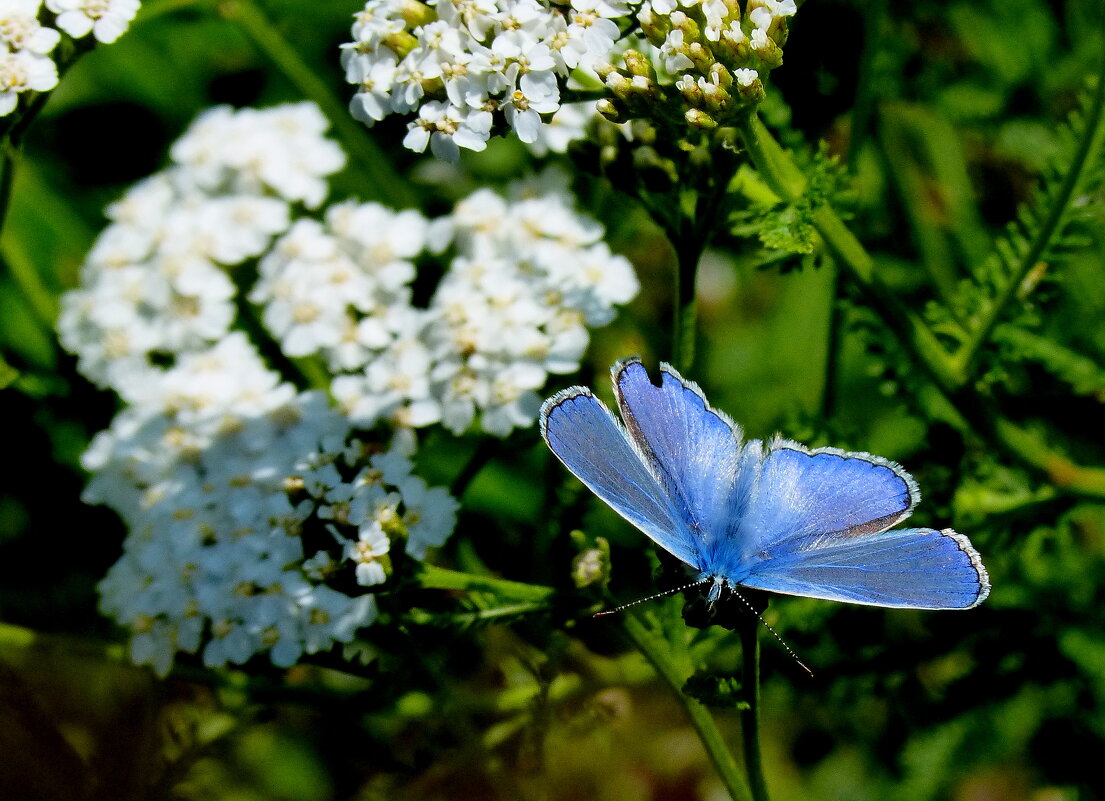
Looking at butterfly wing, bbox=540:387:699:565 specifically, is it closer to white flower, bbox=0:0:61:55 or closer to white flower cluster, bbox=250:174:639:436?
white flower cluster, bbox=250:174:639:436


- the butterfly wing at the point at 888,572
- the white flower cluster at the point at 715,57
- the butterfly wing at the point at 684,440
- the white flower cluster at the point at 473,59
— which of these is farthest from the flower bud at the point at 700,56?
the butterfly wing at the point at 888,572

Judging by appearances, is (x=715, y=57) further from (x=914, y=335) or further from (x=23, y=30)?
(x=23, y=30)

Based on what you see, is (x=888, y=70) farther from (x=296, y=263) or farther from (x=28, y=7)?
(x=28, y=7)

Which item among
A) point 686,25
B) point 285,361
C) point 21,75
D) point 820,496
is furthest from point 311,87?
point 820,496

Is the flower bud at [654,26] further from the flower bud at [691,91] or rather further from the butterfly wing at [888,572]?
the butterfly wing at [888,572]

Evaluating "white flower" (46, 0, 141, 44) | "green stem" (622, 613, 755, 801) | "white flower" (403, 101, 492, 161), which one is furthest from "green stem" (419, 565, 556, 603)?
"white flower" (46, 0, 141, 44)
